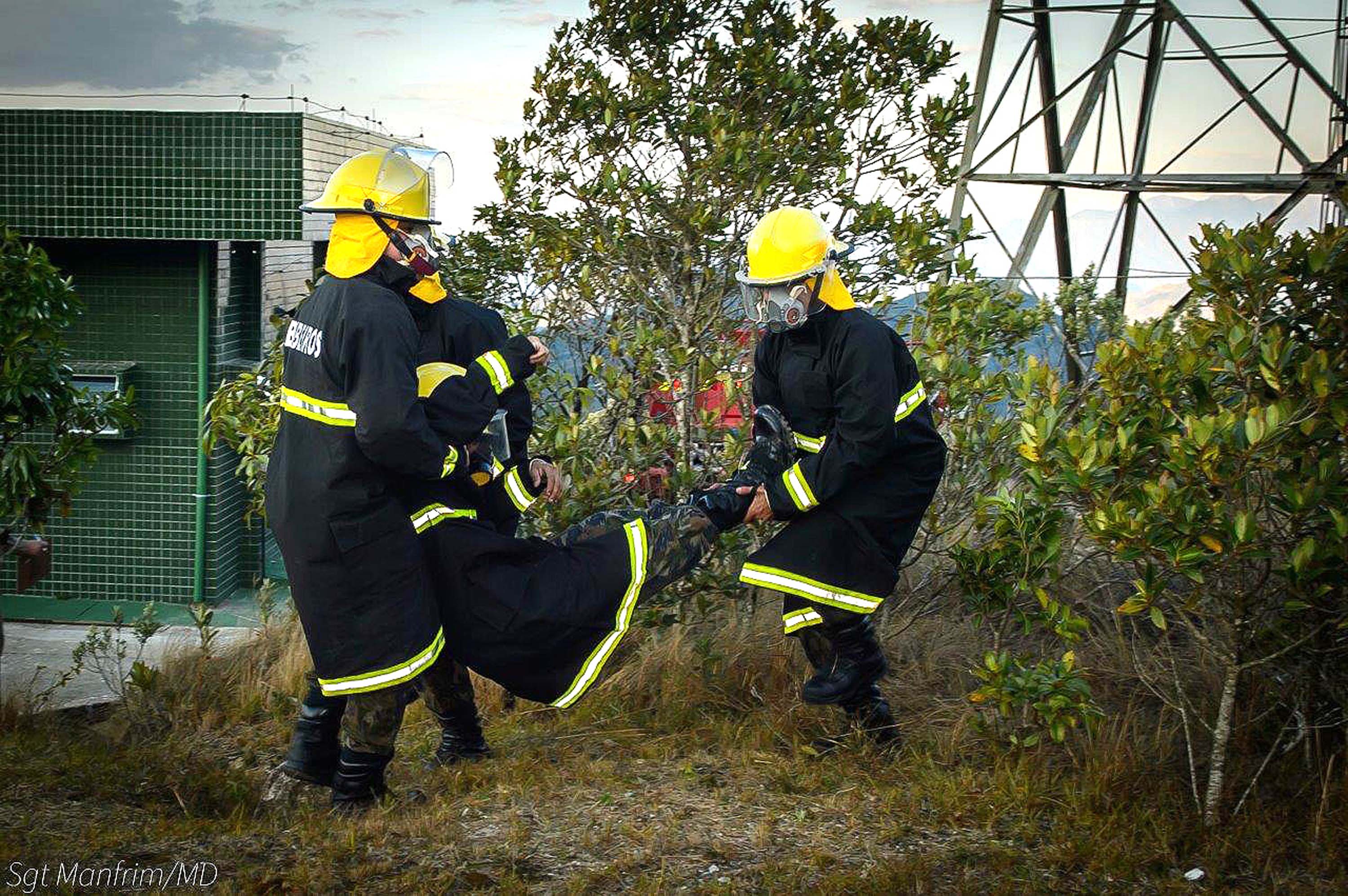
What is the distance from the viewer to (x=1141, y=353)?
4.26 m

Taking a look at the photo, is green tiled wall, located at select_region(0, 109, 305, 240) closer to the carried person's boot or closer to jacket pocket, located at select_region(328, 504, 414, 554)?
the carried person's boot

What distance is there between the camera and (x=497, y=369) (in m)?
4.40

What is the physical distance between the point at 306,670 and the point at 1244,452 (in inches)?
161

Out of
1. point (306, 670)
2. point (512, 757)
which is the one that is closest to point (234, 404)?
point (306, 670)

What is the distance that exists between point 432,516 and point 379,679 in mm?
571

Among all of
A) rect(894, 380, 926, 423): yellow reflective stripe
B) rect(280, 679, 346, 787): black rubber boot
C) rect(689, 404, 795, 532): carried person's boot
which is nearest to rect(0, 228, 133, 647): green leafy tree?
rect(280, 679, 346, 787): black rubber boot

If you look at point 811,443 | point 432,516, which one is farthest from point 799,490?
point 432,516

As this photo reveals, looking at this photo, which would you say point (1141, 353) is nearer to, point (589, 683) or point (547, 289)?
point (589, 683)

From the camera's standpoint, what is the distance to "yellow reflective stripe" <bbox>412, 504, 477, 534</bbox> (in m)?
4.36

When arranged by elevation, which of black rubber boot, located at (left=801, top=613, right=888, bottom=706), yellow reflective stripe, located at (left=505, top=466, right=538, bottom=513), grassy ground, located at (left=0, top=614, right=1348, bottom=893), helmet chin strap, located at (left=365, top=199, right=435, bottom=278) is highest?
helmet chin strap, located at (left=365, top=199, right=435, bottom=278)

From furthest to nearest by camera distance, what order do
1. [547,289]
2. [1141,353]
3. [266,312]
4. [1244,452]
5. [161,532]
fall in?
1. [266,312]
2. [161,532]
3. [547,289]
4. [1141,353]
5. [1244,452]

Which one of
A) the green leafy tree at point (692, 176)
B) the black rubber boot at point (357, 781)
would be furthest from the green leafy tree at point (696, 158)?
the black rubber boot at point (357, 781)

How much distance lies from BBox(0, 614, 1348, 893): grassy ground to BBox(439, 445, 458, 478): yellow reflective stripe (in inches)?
46.4

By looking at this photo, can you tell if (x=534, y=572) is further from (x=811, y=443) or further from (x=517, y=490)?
(x=811, y=443)
